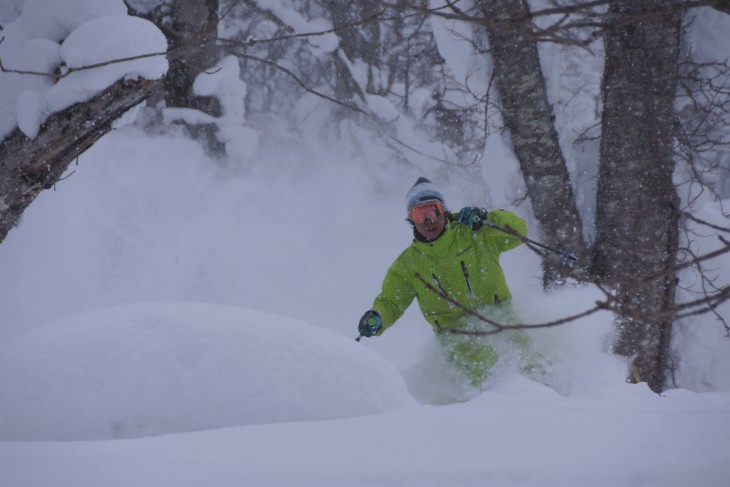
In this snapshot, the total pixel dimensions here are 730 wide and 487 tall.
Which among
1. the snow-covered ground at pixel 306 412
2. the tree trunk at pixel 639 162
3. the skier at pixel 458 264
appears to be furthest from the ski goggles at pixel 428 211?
the tree trunk at pixel 639 162

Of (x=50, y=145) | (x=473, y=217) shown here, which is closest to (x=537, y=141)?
(x=473, y=217)

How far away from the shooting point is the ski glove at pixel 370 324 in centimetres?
390

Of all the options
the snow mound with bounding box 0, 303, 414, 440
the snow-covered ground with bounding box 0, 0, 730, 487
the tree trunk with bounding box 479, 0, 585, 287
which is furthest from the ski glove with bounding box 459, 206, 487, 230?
the snow mound with bounding box 0, 303, 414, 440

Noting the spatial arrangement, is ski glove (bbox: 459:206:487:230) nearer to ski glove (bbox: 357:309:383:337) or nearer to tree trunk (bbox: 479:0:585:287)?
ski glove (bbox: 357:309:383:337)

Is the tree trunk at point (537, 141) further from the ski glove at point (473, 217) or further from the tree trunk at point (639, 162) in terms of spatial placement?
the ski glove at point (473, 217)

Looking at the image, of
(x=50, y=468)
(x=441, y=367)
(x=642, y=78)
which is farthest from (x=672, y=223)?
(x=50, y=468)

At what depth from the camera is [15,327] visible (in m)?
5.05

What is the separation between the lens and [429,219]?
3.93m

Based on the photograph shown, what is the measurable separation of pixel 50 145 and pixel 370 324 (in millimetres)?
2283

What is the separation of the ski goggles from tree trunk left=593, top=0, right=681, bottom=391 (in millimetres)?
1521

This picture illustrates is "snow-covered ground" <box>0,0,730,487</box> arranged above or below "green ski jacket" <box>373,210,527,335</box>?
below

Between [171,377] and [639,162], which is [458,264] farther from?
[171,377]

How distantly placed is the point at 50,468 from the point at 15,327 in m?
4.19

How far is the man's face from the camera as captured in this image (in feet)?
12.9
